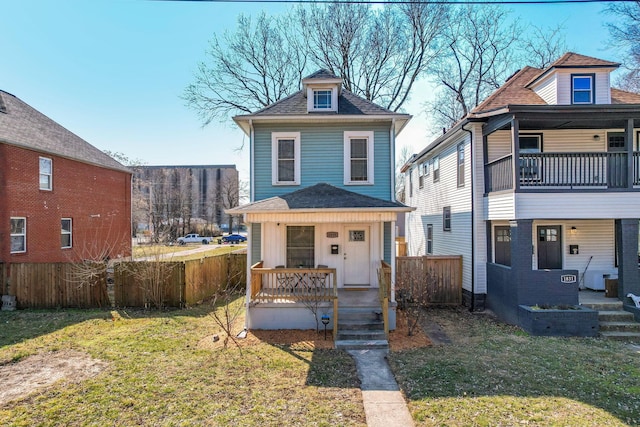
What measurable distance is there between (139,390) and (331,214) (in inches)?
217

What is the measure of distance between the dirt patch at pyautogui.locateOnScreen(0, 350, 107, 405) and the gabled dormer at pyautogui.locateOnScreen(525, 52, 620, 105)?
47.1ft

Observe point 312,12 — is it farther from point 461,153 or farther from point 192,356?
point 192,356

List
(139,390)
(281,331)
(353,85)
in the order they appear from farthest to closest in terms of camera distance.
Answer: (353,85) → (281,331) → (139,390)

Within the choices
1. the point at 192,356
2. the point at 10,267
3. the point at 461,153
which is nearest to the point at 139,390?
the point at 192,356

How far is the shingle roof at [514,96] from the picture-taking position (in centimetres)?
1108

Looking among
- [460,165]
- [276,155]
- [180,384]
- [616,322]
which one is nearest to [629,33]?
[460,165]

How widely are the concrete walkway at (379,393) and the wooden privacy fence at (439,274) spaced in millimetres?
4911

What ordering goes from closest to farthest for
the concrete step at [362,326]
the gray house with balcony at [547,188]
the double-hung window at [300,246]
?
the concrete step at [362,326]
the gray house with balcony at [547,188]
the double-hung window at [300,246]

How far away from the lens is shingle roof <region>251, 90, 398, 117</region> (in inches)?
A: 424

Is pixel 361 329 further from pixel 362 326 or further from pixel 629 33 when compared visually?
pixel 629 33

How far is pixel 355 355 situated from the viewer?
7086 millimetres

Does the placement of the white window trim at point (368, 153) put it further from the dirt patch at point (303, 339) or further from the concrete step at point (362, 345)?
the concrete step at point (362, 345)

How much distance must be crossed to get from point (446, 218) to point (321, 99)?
7314mm

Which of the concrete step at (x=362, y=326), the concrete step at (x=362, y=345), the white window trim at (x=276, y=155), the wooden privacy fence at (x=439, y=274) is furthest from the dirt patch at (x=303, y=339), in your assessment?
the white window trim at (x=276, y=155)
